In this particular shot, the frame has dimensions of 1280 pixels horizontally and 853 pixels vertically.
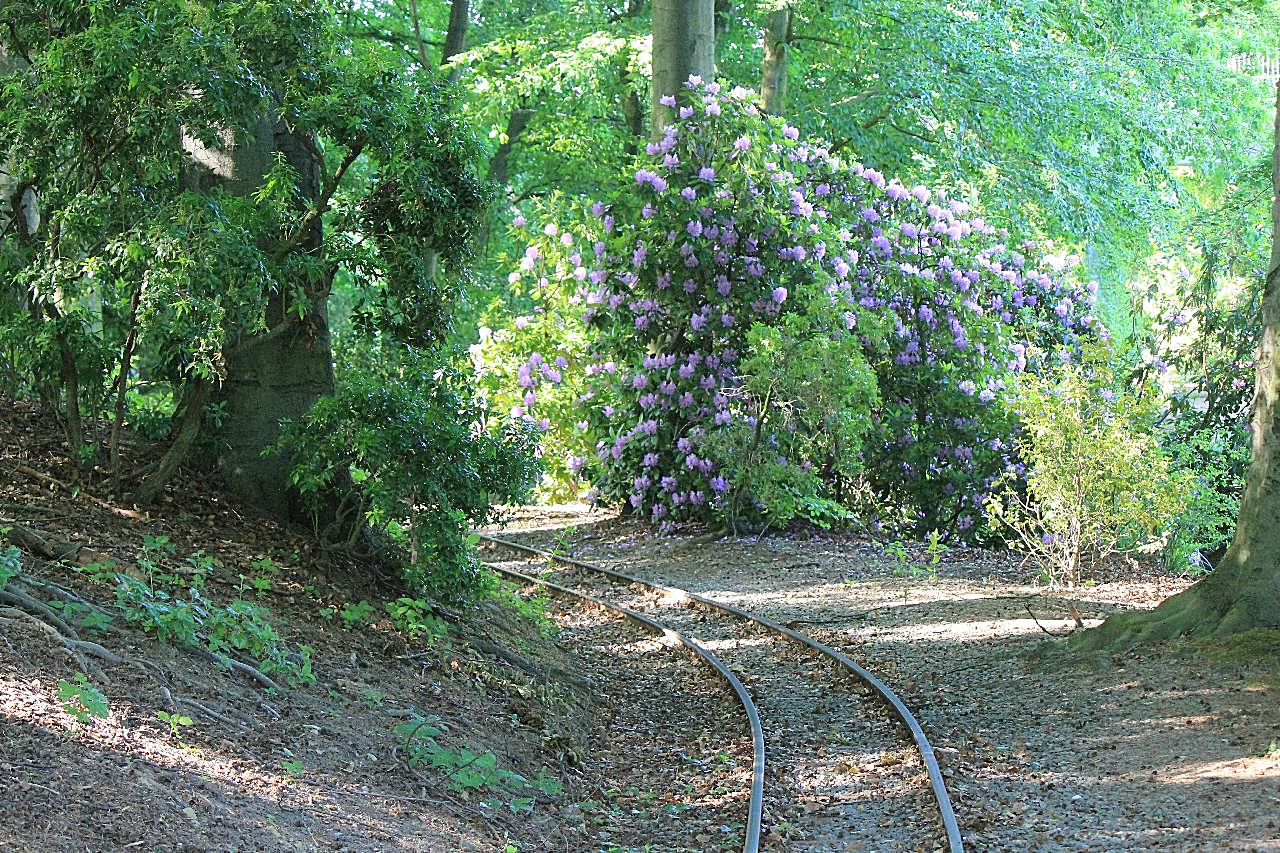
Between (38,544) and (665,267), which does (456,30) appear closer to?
(665,267)

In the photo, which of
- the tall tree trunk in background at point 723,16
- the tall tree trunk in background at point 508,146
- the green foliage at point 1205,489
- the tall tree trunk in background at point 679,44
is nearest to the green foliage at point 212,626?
the green foliage at point 1205,489

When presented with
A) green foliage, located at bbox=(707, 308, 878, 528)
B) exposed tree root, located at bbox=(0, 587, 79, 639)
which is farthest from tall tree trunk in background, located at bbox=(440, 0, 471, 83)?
exposed tree root, located at bbox=(0, 587, 79, 639)

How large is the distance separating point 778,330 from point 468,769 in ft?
29.5

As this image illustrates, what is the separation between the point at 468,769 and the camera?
21.1ft

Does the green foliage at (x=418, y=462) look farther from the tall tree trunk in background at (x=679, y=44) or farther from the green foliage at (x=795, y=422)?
the tall tree trunk in background at (x=679, y=44)

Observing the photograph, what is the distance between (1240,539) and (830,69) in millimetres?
19246

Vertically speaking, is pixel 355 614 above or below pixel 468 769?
above

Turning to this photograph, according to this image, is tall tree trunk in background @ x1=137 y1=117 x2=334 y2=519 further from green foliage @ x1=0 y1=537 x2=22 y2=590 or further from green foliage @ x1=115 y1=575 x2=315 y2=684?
green foliage @ x1=0 y1=537 x2=22 y2=590

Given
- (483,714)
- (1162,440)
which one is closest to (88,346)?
(483,714)

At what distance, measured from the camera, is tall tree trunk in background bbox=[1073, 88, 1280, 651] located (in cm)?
791

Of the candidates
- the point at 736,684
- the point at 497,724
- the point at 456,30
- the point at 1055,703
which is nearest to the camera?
the point at 497,724

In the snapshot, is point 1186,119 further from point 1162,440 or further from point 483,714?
point 483,714

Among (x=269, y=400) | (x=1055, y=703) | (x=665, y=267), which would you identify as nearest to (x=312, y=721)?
(x=269, y=400)

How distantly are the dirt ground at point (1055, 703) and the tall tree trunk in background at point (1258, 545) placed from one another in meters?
0.22
